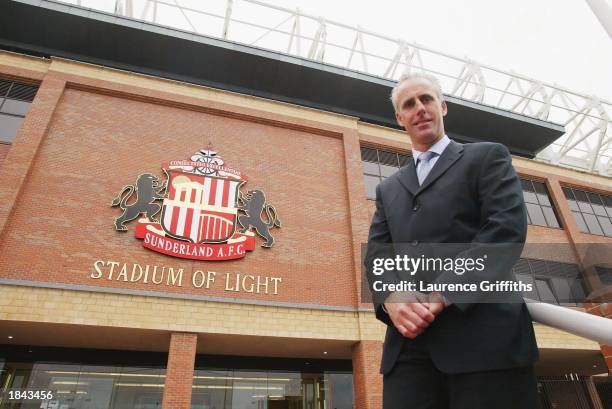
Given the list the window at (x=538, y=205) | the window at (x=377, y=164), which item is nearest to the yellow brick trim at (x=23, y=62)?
the window at (x=377, y=164)

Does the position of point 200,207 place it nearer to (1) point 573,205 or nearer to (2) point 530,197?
(2) point 530,197

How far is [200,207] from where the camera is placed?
461 inches

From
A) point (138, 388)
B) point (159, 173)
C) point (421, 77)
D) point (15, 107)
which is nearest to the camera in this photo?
point (421, 77)

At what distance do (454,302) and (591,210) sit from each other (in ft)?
73.5

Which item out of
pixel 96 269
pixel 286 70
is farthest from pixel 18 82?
pixel 286 70

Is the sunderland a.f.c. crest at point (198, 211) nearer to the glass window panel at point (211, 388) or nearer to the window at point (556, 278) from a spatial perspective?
the glass window panel at point (211, 388)

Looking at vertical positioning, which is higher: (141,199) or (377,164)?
(377,164)

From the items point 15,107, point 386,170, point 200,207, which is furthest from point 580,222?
point 15,107

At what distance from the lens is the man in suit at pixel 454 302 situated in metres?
1.33

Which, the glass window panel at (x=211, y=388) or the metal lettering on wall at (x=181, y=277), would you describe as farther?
the glass window panel at (x=211, y=388)

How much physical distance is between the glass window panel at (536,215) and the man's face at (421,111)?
Result: 18042mm

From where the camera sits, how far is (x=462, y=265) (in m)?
1.51

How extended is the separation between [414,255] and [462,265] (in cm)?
24

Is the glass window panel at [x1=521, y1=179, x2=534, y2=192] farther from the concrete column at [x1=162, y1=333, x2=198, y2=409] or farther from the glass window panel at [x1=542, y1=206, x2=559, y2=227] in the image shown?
the concrete column at [x1=162, y1=333, x2=198, y2=409]
